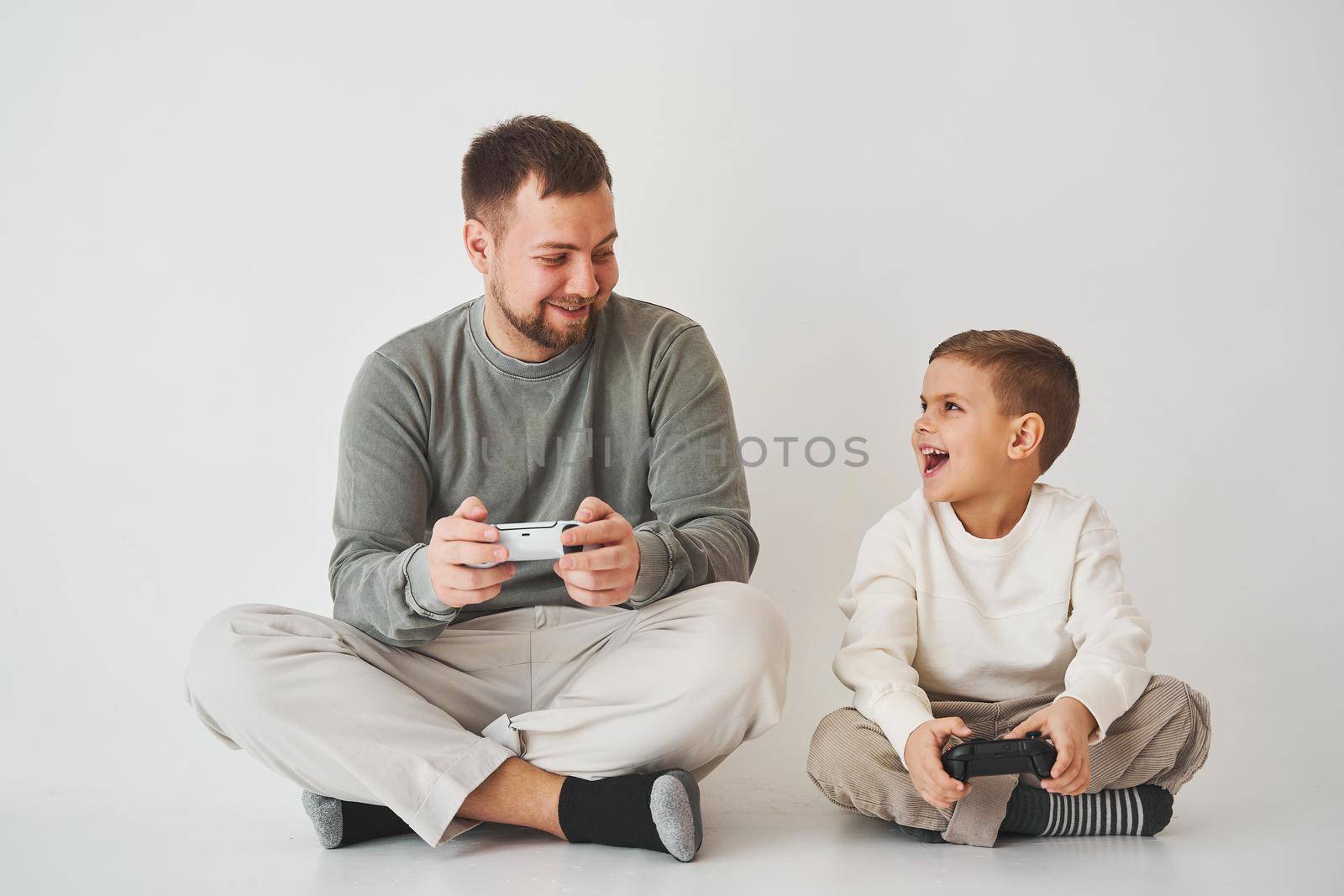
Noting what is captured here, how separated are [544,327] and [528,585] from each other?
358 mm

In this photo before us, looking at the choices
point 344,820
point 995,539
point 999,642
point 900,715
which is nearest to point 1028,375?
point 995,539

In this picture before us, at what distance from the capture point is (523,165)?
1.64 metres

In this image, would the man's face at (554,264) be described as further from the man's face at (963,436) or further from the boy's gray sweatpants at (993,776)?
the boy's gray sweatpants at (993,776)

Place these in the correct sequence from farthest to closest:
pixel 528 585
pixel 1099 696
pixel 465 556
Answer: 1. pixel 528 585
2. pixel 1099 696
3. pixel 465 556

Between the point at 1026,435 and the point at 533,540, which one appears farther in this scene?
the point at 1026,435

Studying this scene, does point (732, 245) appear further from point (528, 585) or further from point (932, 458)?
point (528, 585)

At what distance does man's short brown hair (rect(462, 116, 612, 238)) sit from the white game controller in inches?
19.9

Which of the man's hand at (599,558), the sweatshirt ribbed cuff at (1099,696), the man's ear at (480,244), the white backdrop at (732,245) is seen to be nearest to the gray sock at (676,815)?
the man's hand at (599,558)

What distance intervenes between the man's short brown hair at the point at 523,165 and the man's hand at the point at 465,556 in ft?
1.64

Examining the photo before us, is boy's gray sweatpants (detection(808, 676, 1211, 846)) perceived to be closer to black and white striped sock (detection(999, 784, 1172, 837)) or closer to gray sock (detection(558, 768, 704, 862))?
black and white striped sock (detection(999, 784, 1172, 837))

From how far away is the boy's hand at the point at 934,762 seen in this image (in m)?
1.33

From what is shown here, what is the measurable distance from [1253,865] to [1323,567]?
1.07m

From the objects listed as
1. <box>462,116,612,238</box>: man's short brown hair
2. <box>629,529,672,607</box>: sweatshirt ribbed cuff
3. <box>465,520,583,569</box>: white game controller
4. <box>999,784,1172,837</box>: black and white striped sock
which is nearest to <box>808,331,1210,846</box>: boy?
<box>999,784,1172,837</box>: black and white striped sock

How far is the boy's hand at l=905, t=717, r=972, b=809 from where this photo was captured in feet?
4.38
